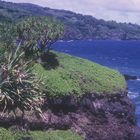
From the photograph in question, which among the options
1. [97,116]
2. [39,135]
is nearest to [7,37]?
[39,135]

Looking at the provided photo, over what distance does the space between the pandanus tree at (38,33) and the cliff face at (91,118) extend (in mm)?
11084

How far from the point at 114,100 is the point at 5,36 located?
19786 mm

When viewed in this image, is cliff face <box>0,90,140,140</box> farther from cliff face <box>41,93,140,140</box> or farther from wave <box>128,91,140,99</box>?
wave <box>128,91,140,99</box>

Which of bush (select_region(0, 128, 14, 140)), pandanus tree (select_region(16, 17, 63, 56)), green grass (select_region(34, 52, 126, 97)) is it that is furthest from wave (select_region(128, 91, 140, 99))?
bush (select_region(0, 128, 14, 140))

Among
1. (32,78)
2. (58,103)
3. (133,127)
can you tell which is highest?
(32,78)

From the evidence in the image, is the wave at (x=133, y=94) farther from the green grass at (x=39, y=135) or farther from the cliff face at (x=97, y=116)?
the green grass at (x=39, y=135)

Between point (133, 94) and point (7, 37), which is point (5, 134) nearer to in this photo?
point (7, 37)

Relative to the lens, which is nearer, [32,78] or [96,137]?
[32,78]

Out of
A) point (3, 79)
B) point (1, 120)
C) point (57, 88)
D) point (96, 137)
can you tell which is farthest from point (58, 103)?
point (3, 79)

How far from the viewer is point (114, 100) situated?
71.9 metres

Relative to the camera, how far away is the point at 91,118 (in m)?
64.8

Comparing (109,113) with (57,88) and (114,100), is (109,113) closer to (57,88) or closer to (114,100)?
(114,100)

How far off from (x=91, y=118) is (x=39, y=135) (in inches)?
473

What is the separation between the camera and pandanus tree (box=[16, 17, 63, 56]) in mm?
73062
